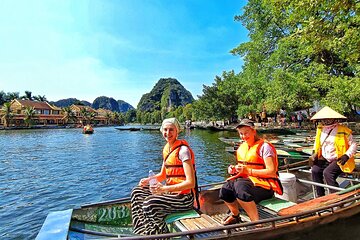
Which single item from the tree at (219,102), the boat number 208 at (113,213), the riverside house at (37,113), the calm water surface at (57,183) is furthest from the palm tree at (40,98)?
the boat number 208 at (113,213)

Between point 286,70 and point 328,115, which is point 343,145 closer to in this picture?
point 328,115

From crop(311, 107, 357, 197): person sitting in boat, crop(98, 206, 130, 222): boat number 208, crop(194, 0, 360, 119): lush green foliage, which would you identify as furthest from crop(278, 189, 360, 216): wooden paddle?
crop(194, 0, 360, 119): lush green foliage

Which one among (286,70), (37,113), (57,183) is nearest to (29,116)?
(37,113)

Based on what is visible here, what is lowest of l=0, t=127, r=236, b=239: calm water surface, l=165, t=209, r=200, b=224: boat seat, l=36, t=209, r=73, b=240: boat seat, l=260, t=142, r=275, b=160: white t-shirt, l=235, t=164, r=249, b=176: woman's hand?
l=0, t=127, r=236, b=239: calm water surface

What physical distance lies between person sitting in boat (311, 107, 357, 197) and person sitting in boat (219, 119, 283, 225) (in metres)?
2.33

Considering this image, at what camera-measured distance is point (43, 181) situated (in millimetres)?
13648

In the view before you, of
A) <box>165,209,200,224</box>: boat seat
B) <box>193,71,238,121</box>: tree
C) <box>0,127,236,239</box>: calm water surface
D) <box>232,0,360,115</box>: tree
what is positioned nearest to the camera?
<box>165,209,200,224</box>: boat seat

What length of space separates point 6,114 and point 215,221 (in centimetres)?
9724

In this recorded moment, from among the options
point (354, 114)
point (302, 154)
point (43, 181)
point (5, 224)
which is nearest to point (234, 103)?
point (354, 114)

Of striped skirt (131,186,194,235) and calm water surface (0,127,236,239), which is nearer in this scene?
striped skirt (131,186,194,235)

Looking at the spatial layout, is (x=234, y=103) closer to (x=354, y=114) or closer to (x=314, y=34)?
(x=354, y=114)

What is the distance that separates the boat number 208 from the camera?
5.07 metres

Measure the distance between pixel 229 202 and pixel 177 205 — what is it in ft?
3.10

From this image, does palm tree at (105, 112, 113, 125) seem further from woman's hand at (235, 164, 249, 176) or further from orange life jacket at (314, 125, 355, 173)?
woman's hand at (235, 164, 249, 176)
